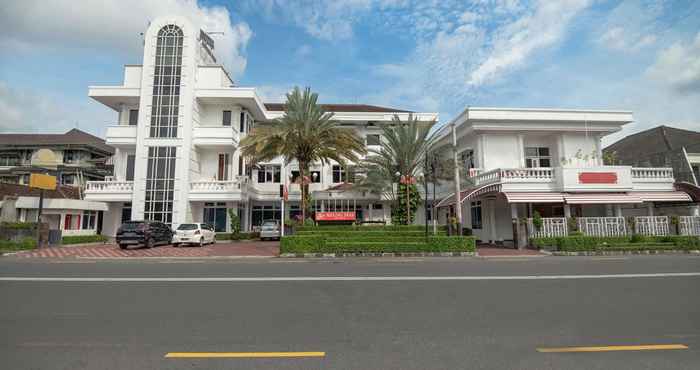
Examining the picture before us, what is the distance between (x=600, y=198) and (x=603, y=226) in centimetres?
192

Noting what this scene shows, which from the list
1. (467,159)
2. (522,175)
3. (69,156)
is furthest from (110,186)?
(522,175)

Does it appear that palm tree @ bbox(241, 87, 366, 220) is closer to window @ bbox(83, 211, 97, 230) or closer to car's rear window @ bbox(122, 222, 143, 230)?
car's rear window @ bbox(122, 222, 143, 230)

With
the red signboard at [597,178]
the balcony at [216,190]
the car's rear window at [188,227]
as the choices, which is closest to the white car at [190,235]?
the car's rear window at [188,227]

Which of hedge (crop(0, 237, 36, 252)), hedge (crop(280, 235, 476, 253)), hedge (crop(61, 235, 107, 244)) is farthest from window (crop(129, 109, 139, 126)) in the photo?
hedge (crop(280, 235, 476, 253))

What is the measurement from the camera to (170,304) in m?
6.70

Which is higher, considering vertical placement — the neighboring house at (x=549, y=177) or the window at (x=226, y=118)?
the window at (x=226, y=118)

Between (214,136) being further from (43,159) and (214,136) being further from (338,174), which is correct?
(43,159)

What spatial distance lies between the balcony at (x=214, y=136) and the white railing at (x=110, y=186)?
605 centimetres

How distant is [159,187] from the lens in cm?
2698

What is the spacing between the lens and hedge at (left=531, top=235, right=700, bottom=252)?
58.3ft

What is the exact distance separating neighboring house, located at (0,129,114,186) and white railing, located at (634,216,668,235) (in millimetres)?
56803

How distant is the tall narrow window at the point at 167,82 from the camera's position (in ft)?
90.8

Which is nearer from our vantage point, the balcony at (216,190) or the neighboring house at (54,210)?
the neighboring house at (54,210)

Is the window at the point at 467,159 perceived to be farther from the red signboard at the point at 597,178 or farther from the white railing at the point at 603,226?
the white railing at the point at 603,226
